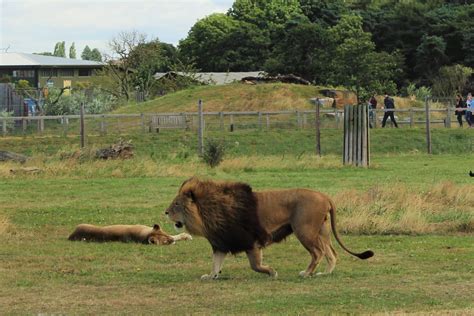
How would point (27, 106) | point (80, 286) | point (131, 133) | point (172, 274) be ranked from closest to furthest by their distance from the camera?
point (80, 286) → point (172, 274) → point (131, 133) → point (27, 106)

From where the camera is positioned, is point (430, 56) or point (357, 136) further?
point (430, 56)

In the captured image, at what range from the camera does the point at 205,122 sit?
4197 cm

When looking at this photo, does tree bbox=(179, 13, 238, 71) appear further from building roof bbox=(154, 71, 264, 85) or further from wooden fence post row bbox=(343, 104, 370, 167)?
wooden fence post row bbox=(343, 104, 370, 167)

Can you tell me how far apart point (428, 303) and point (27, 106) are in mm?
48036

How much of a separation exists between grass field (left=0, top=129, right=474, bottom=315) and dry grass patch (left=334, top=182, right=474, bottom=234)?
0.07 feet

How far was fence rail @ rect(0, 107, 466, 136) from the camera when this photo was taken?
40000mm

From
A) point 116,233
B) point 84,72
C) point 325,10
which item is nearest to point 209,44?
point 325,10

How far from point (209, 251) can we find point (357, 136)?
50.2 ft

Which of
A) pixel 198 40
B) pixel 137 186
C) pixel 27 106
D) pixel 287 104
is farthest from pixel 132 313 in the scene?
pixel 198 40

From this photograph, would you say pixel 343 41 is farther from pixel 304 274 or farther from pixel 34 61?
pixel 304 274

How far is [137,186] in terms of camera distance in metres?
22.6

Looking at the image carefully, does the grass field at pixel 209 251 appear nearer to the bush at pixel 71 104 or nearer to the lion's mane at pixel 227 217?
the lion's mane at pixel 227 217

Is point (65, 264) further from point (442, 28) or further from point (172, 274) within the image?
point (442, 28)

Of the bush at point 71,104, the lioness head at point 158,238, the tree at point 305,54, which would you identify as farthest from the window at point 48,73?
the lioness head at point 158,238
